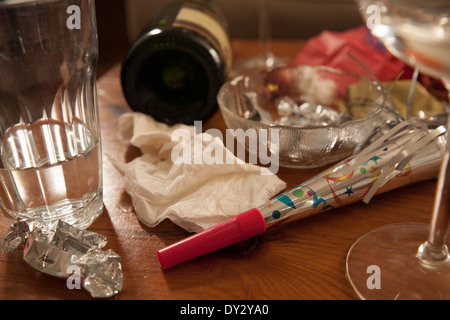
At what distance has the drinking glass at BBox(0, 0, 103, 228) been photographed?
0.34 meters

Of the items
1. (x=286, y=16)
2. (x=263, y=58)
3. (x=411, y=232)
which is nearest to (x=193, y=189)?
(x=411, y=232)

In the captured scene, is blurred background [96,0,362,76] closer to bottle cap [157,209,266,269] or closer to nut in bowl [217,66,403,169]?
nut in bowl [217,66,403,169]

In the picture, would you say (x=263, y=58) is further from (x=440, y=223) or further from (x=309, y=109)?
(x=440, y=223)

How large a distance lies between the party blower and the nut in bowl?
38 millimetres

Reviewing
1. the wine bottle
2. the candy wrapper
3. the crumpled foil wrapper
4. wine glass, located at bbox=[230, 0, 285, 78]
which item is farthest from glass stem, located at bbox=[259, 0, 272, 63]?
the crumpled foil wrapper

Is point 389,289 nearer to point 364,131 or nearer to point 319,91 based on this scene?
point 364,131

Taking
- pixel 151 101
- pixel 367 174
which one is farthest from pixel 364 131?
pixel 151 101

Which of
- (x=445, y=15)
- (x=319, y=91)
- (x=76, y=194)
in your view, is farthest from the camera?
(x=319, y=91)

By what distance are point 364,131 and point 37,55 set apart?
321mm

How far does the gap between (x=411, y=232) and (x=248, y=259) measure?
0.15m

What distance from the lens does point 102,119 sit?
2.06 ft

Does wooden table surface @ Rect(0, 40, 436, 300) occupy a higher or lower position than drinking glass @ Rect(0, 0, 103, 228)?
lower

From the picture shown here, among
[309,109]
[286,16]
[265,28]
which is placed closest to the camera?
[309,109]

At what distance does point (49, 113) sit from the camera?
1.26ft
